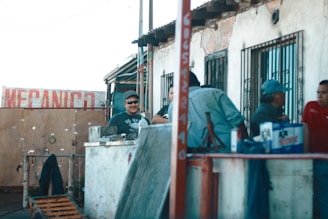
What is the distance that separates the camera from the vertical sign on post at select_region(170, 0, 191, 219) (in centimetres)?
472

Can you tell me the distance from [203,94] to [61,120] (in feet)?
35.1

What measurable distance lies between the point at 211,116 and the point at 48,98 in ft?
83.5

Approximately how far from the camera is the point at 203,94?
18.5ft

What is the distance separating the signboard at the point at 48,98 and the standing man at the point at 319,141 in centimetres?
2237

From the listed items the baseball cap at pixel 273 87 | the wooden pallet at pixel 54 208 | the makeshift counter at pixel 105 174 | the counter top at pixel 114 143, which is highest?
the baseball cap at pixel 273 87

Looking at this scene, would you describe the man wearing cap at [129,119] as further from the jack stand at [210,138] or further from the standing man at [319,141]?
the jack stand at [210,138]

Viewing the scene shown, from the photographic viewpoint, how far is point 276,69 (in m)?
8.80

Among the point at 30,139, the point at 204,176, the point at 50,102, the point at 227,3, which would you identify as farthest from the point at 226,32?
the point at 50,102

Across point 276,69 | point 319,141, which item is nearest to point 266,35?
point 276,69

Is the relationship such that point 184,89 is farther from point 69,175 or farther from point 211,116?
point 69,175

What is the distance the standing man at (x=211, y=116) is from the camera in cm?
553

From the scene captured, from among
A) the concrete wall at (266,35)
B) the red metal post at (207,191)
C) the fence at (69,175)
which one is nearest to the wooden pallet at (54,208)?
the fence at (69,175)

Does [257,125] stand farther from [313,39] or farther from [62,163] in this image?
[62,163]

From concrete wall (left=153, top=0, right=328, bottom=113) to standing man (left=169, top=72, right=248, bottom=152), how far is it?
7.69 feet
